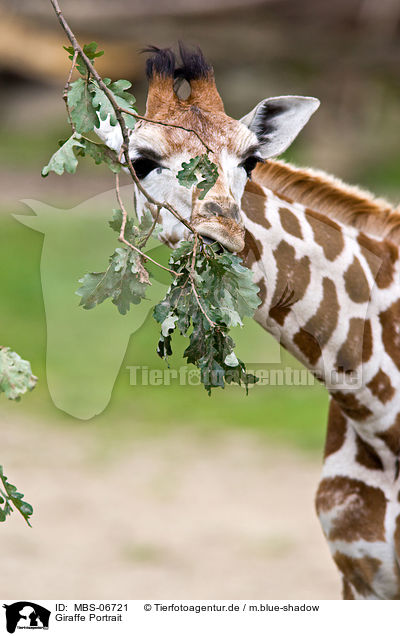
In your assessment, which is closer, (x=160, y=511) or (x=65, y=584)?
(x=65, y=584)

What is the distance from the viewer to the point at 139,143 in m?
3.05

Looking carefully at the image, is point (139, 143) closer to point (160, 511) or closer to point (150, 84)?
point (150, 84)

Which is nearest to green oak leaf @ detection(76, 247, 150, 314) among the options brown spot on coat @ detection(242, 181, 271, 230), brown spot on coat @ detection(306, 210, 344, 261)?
brown spot on coat @ detection(242, 181, 271, 230)

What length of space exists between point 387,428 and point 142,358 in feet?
22.5

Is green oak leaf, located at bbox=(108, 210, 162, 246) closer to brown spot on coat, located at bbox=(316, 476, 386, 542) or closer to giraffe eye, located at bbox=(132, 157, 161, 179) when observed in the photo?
giraffe eye, located at bbox=(132, 157, 161, 179)

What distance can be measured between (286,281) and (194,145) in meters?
0.71

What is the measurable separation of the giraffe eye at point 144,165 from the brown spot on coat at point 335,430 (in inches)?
56.1

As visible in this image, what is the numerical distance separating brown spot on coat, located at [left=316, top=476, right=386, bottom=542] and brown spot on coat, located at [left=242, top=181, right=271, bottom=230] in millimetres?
1230

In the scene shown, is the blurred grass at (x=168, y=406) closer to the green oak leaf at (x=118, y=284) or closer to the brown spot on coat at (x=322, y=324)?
the brown spot on coat at (x=322, y=324)

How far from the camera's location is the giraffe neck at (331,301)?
11.3 ft

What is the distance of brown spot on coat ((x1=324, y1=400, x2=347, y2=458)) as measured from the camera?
12.8 ft

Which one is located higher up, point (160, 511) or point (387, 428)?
point (160, 511)

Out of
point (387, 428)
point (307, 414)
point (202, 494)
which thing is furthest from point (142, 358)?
point (387, 428)
